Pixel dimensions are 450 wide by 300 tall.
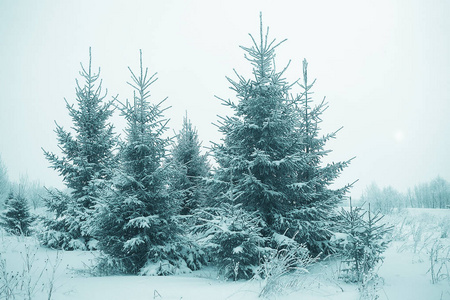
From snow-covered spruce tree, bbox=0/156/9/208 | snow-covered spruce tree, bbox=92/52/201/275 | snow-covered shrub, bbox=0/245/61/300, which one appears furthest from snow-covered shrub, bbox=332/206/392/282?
snow-covered spruce tree, bbox=0/156/9/208

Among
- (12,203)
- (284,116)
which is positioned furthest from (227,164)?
(12,203)

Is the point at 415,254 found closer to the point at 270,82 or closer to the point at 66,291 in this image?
the point at 270,82

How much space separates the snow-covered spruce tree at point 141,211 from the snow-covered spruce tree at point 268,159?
1.66 m

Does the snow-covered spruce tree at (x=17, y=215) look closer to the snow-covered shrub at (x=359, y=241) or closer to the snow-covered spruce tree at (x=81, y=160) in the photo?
the snow-covered spruce tree at (x=81, y=160)

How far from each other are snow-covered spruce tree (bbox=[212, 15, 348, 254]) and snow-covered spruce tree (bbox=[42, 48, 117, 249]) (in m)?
5.71

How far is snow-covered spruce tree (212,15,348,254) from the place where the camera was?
693cm

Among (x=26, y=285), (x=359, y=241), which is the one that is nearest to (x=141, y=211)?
(x=26, y=285)

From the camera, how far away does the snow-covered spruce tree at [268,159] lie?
6926 mm

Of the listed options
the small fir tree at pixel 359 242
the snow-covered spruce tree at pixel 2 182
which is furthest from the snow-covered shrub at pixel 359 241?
the snow-covered spruce tree at pixel 2 182

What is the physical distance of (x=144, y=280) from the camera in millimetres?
5164

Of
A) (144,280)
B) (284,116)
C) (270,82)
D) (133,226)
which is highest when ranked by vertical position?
(270,82)

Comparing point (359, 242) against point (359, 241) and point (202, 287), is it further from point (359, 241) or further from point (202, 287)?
point (202, 287)

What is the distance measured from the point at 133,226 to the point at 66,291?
2.99 meters

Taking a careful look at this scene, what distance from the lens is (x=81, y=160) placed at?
10.1 metres
